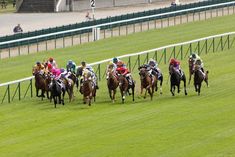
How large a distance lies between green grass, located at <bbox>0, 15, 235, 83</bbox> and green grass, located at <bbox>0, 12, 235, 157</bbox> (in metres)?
7.23

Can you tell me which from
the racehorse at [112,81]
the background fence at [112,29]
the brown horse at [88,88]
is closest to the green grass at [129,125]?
the brown horse at [88,88]

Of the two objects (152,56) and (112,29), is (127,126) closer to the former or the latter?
(152,56)

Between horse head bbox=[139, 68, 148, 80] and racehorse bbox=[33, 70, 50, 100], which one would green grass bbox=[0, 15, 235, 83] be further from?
horse head bbox=[139, 68, 148, 80]

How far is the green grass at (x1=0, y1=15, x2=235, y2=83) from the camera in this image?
137 ft

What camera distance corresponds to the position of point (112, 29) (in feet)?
177

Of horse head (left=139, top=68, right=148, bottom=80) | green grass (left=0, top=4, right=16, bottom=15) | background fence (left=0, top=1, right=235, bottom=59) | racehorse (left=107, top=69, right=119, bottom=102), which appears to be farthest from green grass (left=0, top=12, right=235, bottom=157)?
green grass (left=0, top=4, right=16, bottom=15)

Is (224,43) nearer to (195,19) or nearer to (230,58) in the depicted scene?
(230,58)

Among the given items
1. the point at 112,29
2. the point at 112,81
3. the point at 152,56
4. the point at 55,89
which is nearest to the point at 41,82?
the point at 55,89

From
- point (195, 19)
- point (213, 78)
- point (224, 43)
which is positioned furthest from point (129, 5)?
point (213, 78)

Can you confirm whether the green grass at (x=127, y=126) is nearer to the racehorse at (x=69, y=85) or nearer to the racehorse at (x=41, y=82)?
the racehorse at (x=69, y=85)

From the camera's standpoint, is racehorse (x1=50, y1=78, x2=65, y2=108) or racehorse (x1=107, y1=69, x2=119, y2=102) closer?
racehorse (x1=107, y1=69, x2=119, y2=102)

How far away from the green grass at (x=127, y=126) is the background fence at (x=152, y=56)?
1.80 metres

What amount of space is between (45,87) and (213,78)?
6462 millimetres

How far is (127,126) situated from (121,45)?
22858 millimetres
